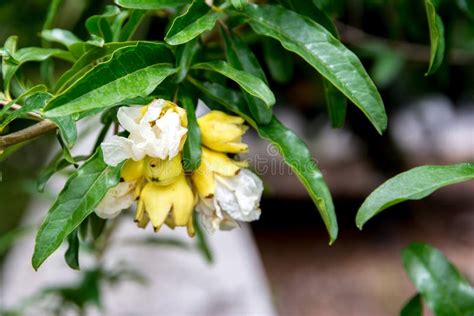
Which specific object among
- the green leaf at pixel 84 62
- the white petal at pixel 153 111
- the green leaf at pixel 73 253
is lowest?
the green leaf at pixel 73 253

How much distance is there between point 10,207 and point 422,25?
5.63 feet

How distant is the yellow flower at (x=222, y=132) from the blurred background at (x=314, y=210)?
18cm

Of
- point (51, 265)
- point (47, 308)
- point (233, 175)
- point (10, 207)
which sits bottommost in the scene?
point (10, 207)

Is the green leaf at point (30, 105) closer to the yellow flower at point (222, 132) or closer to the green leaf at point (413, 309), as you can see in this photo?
the yellow flower at point (222, 132)

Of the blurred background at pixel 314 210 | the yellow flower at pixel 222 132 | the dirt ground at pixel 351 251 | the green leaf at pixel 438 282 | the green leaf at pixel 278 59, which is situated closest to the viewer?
the yellow flower at pixel 222 132

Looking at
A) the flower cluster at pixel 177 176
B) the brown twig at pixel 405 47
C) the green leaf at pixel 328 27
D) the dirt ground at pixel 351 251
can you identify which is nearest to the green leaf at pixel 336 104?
the green leaf at pixel 328 27

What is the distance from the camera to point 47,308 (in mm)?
1125

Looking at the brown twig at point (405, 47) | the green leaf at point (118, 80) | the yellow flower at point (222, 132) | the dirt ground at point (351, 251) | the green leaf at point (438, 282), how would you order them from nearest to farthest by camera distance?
1. the green leaf at point (118, 80)
2. the yellow flower at point (222, 132)
3. the green leaf at point (438, 282)
4. the brown twig at point (405, 47)
5. the dirt ground at point (351, 251)

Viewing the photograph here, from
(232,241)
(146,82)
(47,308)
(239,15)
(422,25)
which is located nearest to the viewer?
(146,82)

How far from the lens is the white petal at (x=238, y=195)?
1.92 ft

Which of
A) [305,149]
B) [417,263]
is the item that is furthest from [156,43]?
[417,263]

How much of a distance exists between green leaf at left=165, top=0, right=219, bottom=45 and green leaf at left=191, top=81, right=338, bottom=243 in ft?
0.22

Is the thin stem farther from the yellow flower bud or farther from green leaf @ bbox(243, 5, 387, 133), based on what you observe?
green leaf @ bbox(243, 5, 387, 133)

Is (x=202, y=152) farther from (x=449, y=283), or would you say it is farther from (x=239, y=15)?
(x=449, y=283)
